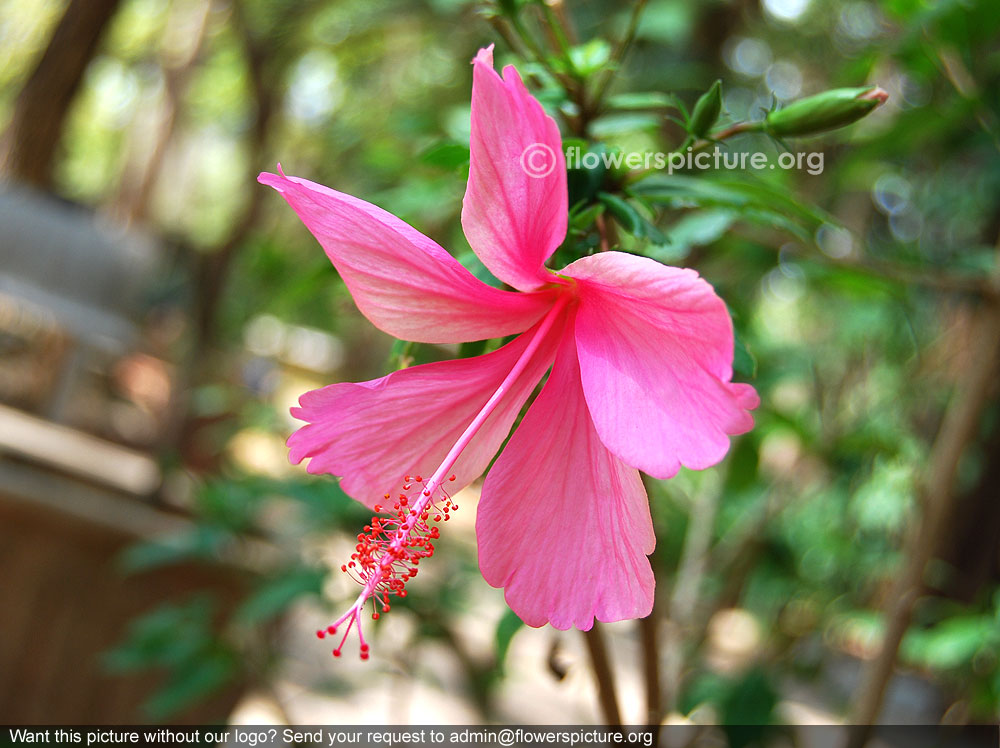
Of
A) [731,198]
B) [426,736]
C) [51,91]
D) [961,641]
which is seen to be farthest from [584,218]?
[51,91]

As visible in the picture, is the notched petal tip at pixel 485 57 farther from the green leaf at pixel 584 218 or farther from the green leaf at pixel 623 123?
the green leaf at pixel 623 123

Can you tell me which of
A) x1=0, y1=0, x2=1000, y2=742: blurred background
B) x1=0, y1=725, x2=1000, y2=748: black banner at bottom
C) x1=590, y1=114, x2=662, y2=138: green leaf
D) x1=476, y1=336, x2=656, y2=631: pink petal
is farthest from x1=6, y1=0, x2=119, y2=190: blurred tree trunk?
x1=476, y1=336, x2=656, y2=631: pink petal

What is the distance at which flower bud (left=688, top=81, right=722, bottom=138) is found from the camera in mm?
416

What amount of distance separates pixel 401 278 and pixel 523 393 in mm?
86

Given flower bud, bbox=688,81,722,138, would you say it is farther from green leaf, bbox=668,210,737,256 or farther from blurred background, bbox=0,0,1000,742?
green leaf, bbox=668,210,737,256

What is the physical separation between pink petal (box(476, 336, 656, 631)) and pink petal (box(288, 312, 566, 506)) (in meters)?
0.03

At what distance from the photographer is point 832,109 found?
1.39ft

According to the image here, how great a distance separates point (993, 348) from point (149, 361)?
5.30 m

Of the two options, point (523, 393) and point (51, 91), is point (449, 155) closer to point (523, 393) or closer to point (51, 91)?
point (523, 393)

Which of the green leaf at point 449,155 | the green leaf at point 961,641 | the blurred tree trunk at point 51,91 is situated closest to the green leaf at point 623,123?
the green leaf at point 449,155

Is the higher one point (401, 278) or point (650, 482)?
→ point (401, 278)

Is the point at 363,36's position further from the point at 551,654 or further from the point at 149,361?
the point at 149,361

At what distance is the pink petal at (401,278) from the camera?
0.34 metres

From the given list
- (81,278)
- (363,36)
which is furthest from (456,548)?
(81,278)
